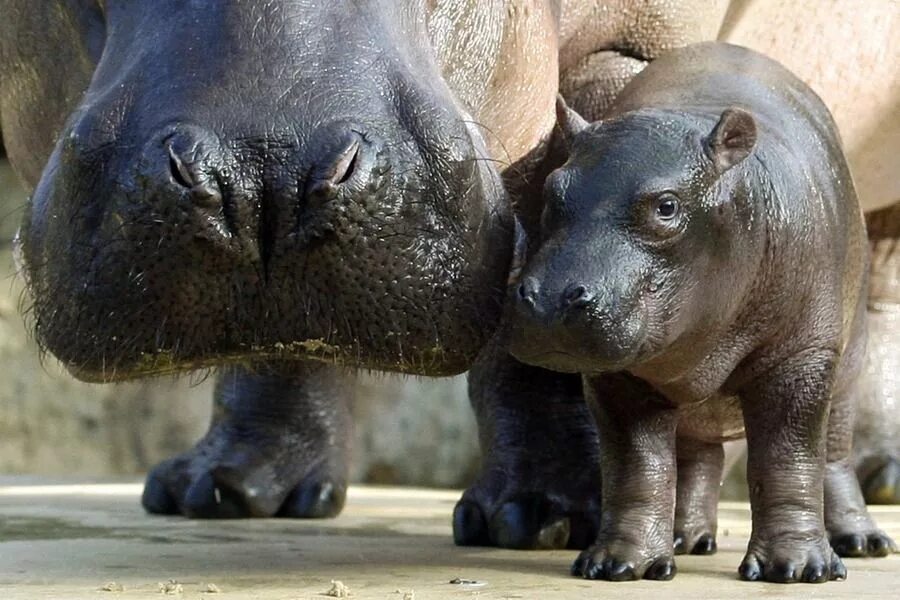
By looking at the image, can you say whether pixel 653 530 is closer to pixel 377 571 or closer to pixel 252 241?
pixel 377 571

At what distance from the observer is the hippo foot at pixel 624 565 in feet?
10.2

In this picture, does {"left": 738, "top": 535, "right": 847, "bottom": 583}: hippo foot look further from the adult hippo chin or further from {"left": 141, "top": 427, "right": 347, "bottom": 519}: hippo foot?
{"left": 141, "top": 427, "right": 347, "bottom": 519}: hippo foot

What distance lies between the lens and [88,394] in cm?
855

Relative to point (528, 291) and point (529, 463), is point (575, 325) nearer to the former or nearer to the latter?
point (528, 291)

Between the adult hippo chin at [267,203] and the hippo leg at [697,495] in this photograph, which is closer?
the adult hippo chin at [267,203]

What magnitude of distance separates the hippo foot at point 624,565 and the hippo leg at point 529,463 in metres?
0.65

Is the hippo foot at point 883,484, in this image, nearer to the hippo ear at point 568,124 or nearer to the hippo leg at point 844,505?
the hippo leg at point 844,505

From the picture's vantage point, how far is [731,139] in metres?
3.06

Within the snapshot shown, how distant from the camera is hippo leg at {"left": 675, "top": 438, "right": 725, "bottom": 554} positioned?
3.65m

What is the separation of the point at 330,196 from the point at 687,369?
81 centimetres

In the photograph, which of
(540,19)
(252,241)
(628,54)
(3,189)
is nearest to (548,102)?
(540,19)

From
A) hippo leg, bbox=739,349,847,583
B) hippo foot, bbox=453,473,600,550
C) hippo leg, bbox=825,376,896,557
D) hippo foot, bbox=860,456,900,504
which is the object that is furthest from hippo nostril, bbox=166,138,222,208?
hippo foot, bbox=860,456,900,504

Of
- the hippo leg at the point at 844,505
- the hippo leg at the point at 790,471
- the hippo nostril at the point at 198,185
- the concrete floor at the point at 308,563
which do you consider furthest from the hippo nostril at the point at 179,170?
the hippo leg at the point at 844,505

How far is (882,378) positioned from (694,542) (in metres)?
2.49
